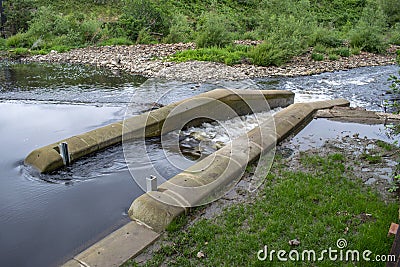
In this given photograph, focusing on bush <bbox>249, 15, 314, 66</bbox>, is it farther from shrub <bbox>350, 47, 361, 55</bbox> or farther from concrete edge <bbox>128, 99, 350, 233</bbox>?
concrete edge <bbox>128, 99, 350, 233</bbox>

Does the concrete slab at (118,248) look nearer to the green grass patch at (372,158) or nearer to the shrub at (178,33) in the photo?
the green grass patch at (372,158)

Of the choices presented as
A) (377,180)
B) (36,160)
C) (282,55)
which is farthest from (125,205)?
(282,55)

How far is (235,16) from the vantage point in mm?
28781

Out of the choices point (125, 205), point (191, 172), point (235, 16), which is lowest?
point (125, 205)

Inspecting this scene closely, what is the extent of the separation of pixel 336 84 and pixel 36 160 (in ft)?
38.1

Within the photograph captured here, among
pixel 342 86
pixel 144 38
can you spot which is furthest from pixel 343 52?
pixel 144 38

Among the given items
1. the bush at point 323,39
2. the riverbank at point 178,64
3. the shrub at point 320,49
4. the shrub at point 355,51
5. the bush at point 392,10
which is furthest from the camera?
the bush at point 392,10

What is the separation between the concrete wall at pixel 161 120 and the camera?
19.5 feet

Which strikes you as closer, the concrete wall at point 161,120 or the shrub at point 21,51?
the concrete wall at point 161,120

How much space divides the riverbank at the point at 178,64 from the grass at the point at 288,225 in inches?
359

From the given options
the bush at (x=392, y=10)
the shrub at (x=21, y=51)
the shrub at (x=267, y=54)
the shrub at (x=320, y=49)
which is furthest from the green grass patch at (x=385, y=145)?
the bush at (x=392, y=10)

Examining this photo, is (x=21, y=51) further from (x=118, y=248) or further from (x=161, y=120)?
(x=118, y=248)

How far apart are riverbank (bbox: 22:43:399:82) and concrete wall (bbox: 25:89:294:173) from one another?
162 inches

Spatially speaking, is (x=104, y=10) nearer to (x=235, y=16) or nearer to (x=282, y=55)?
(x=235, y=16)
